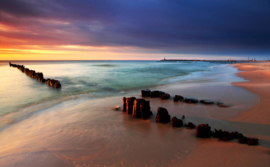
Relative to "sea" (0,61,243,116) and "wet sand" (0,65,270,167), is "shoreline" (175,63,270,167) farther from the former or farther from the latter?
"sea" (0,61,243,116)

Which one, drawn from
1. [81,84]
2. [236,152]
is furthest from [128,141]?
[81,84]

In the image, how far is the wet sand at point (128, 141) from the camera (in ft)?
13.1

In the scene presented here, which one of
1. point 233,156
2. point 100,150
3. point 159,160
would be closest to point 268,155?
point 233,156

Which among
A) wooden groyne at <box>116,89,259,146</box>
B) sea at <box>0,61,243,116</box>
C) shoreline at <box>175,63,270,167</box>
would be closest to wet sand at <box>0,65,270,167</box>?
shoreline at <box>175,63,270,167</box>

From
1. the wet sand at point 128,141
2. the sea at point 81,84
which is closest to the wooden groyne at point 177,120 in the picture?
the wet sand at point 128,141

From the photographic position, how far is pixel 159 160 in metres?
3.99

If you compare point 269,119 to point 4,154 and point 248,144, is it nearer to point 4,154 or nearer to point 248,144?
point 248,144

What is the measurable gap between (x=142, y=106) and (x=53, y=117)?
4.66m

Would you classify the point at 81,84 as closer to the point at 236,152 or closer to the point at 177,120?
the point at 177,120

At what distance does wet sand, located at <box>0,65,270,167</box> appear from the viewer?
4000 millimetres

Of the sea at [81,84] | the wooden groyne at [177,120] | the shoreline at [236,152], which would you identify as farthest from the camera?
the sea at [81,84]

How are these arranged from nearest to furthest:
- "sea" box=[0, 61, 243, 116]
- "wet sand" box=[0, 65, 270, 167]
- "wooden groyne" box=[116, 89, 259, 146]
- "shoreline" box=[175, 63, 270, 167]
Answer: "shoreline" box=[175, 63, 270, 167]
"wet sand" box=[0, 65, 270, 167]
"wooden groyne" box=[116, 89, 259, 146]
"sea" box=[0, 61, 243, 116]

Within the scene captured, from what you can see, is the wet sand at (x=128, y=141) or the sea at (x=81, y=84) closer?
the wet sand at (x=128, y=141)

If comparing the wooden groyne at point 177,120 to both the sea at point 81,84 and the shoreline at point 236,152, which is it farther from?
the sea at point 81,84
